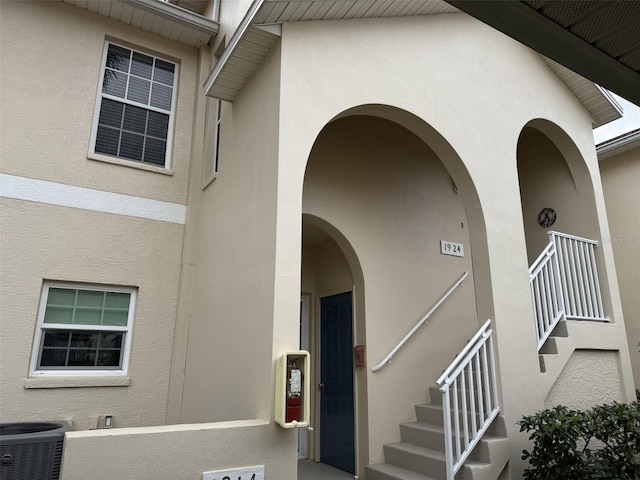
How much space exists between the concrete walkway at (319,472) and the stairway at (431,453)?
0.62m

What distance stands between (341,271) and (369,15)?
3.37 meters

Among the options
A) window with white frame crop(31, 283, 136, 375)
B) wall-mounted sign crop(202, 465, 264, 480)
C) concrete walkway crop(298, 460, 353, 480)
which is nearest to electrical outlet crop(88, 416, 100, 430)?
window with white frame crop(31, 283, 136, 375)

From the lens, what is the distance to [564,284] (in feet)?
19.0

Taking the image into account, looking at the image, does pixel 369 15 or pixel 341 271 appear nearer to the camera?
pixel 369 15

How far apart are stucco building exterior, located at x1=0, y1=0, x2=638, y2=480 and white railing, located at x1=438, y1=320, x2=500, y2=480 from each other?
69 millimetres

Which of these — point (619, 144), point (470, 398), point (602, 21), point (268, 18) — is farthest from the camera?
point (619, 144)

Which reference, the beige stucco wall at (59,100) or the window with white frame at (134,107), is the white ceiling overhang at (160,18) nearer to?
the beige stucco wall at (59,100)

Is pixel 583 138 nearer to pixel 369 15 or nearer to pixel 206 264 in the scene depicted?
pixel 369 15

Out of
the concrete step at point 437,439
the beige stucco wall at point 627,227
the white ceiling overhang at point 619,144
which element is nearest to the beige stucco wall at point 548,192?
the white ceiling overhang at point 619,144

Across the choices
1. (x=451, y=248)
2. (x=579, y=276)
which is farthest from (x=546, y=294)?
(x=451, y=248)

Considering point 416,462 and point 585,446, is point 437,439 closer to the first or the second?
point 416,462

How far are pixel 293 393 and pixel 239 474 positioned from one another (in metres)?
0.69

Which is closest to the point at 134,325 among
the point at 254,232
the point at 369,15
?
the point at 254,232

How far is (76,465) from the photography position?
2.93 m
